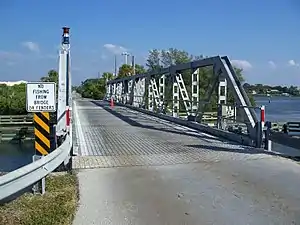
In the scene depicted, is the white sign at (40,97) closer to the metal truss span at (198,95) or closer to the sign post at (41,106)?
the sign post at (41,106)

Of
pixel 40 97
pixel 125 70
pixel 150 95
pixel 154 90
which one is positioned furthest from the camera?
pixel 125 70

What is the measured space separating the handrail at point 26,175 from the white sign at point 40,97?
2.85 feet

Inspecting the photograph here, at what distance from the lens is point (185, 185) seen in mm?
8297

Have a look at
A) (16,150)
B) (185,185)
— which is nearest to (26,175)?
(185,185)

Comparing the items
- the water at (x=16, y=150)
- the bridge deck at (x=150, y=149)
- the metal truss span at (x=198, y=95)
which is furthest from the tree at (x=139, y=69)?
the bridge deck at (x=150, y=149)

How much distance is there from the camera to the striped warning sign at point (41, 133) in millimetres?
8391

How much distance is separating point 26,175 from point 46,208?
63 centimetres

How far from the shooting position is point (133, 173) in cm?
945

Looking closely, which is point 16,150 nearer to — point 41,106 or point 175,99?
point 175,99

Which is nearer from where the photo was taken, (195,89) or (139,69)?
(195,89)

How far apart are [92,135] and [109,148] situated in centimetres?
391

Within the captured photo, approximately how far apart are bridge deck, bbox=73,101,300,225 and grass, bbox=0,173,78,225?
197mm

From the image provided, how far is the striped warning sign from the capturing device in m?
8.39

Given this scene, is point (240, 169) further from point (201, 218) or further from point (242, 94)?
point (242, 94)
